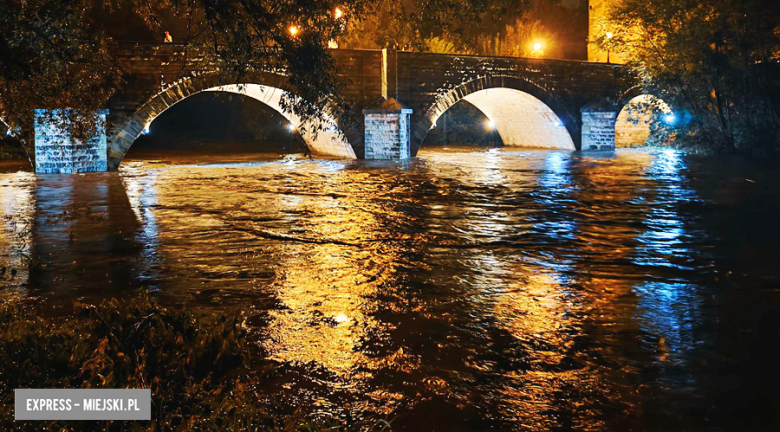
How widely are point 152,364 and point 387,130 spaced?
24.8m

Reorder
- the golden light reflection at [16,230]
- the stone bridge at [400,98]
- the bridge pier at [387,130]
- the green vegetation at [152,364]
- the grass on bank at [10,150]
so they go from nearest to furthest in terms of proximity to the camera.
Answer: the green vegetation at [152,364], the golden light reflection at [16,230], the stone bridge at [400,98], the bridge pier at [387,130], the grass on bank at [10,150]

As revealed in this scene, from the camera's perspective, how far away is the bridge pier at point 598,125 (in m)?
36.1

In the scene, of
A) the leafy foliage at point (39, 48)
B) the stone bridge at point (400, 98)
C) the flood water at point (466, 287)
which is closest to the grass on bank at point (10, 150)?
the stone bridge at point (400, 98)

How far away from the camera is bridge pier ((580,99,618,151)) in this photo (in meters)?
36.1

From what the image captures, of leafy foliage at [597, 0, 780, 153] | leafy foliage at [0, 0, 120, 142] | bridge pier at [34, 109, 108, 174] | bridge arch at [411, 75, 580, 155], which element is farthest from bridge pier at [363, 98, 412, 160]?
leafy foliage at [0, 0, 120, 142]

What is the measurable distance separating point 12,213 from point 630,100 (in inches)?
1300

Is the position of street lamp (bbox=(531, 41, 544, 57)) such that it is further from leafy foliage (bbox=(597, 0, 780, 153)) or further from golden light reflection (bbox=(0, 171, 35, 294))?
golden light reflection (bbox=(0, 171, 35, 294))

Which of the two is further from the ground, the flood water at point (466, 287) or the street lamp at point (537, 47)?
the street lamp at point (537, 47)

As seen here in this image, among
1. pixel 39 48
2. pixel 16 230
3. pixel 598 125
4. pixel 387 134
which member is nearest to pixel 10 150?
pixel 387 134

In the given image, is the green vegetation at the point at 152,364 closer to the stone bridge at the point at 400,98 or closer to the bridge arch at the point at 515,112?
the stone bridge at the point at 400,98

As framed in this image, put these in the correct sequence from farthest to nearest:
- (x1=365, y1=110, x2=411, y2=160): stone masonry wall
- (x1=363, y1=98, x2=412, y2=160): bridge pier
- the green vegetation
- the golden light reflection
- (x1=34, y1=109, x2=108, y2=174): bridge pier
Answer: (x1=365, y1=110, x2=411, y2=160): stone masonry wall, (x1=363, y1=98, x2=412, y2=160): bridge pier, (x1=34, y1=109, x2=108, y2=174): bridge pier, the golden light reflection, the green vegetation

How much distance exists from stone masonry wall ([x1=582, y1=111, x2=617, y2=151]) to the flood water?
18.9 m

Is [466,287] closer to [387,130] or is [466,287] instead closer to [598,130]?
[387,130]

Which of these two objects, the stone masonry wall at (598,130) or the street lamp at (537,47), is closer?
the stone masonry wall at (598,130)
